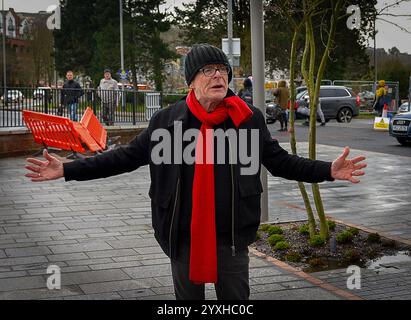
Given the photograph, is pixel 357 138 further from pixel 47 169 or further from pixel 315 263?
pixel 47 169

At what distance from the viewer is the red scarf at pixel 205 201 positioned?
340 centimetres

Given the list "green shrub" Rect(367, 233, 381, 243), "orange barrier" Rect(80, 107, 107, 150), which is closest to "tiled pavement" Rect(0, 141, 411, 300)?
"green shrub" Rect(367, 233, 381, 243)

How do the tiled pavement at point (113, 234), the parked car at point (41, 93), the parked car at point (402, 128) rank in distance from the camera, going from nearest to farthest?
1. the tiled pavement at point (113, 234)
2. the parked car at point (41, 93)
3. the parked car at point (402, 128)

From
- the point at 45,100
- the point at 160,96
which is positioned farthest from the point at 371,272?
the point at 160,96

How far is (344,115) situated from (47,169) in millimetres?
28205

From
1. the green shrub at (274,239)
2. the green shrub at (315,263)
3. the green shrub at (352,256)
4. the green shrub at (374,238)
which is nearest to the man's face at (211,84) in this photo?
the green shrub at (315,263)

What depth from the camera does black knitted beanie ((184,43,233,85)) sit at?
139 inches

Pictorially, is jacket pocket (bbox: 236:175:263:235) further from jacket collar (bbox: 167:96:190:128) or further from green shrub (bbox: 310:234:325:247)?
green shrub (bbox: 310:234:325:247)

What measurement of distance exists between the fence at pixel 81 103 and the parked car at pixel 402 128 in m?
6.95

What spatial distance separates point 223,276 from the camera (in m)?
3.51

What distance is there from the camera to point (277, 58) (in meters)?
51.9

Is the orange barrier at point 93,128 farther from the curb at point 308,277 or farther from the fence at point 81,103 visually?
the curb at point 308,277

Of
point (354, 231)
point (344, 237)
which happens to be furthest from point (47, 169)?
point (354, 231)

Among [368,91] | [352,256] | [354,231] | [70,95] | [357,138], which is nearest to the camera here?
[352,256]
